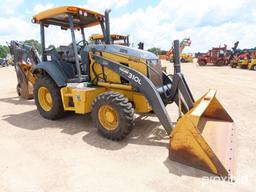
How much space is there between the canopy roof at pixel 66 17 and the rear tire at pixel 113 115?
6.35 ft

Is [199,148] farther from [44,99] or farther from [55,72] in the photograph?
[44,99]

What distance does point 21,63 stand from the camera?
7.18 meters

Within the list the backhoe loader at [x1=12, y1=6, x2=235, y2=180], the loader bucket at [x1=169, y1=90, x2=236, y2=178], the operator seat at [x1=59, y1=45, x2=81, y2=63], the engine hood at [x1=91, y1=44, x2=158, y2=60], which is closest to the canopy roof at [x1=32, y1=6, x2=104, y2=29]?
the backhoe loader at [x1=12, y1=6, x2=235, y2=180]

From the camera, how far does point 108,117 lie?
12.5 feet

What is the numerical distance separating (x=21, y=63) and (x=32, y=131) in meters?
3.70

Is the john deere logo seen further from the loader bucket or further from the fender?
the fender

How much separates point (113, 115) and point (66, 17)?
2.64 meters

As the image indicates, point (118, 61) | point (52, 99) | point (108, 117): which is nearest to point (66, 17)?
point (118, 61)

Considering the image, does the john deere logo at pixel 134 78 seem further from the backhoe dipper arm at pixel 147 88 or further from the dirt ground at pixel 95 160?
the dirt ground at pixel 95 160

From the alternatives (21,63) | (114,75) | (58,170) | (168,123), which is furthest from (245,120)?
(21,63)

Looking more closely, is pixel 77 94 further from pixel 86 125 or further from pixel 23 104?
pixel 23 104

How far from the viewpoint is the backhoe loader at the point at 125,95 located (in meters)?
2.85

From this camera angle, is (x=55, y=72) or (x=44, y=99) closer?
(x=55, y=72)

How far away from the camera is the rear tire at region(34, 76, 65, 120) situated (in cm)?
476
